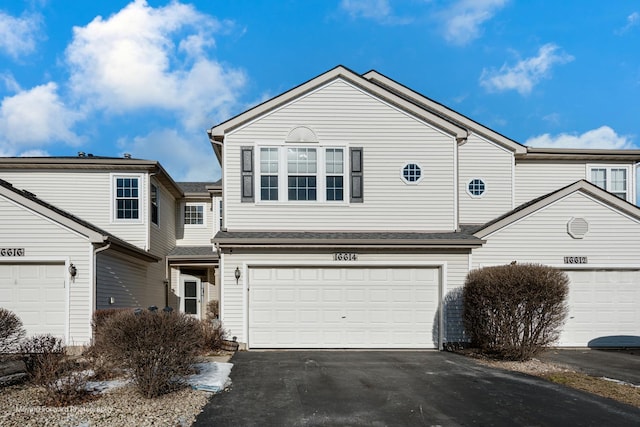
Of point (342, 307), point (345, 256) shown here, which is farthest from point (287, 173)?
point (342, 307)

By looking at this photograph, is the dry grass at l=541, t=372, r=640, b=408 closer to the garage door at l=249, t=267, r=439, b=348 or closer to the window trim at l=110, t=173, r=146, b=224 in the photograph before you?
the garage door at l=249, t=267, r=439, b=348

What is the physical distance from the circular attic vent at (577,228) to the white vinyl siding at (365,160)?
3263 millimetres

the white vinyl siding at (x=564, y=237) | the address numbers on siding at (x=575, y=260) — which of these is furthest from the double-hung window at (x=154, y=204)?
the address numbers on siding at (x=575, y=260)

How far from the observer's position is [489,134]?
1759cm

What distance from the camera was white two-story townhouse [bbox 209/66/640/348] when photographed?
1366 centimetres

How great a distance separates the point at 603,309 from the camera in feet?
47.7

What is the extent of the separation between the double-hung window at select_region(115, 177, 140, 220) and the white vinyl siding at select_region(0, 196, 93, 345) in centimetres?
436

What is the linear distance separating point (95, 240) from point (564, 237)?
12541mm

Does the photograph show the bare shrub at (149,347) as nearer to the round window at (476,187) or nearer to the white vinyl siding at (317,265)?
the white vinyl siding at (317,265)

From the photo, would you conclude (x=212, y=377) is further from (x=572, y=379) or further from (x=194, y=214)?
(x=194, y=214)

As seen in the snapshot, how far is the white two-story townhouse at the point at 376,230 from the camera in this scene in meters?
13.7

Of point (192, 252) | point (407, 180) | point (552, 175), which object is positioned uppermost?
point (552, 175)

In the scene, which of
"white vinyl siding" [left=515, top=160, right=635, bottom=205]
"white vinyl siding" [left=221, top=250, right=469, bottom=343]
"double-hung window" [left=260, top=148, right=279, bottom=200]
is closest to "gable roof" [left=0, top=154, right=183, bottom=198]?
"double-hung window" [left=260, top=148, right=279, bottom=200]

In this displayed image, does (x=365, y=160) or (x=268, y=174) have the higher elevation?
(x=365, y=160)
